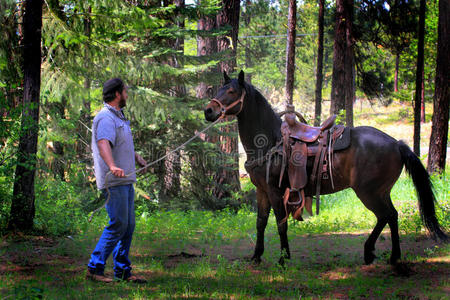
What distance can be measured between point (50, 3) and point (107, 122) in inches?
181

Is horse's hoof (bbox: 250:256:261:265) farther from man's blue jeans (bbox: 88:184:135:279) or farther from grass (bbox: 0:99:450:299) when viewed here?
man's blue jeans (bbox: 88:184:135:279)

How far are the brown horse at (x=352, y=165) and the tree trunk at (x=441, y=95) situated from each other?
18.8 ft

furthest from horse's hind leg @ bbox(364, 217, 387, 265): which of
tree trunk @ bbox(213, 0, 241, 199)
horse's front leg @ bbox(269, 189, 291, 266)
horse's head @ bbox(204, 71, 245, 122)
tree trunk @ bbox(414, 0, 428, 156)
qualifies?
tree trunk @ bbox(414, 0, 428, 156)

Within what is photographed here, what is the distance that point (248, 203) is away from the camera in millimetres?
12125

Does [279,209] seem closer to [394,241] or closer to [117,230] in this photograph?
[394,241]

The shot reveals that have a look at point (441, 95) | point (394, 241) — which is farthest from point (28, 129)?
point (441, 95)

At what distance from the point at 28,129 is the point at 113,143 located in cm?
284

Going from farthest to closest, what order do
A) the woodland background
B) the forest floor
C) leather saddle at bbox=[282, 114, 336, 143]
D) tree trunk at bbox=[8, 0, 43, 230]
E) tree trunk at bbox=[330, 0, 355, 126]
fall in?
tree trunk at bbox=[330, 0, 355, 126], the woodland background, tree trunk at bbox=[8, 0, 43, 230], leather saddle at bbox=[282, 114, 336, 143], the forest floor

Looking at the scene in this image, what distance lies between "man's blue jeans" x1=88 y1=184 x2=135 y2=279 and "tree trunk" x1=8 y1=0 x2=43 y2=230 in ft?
8.51

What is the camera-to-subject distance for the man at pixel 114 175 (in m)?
4.37

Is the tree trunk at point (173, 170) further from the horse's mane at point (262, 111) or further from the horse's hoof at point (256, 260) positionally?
the horse's mane at point (262, 111)

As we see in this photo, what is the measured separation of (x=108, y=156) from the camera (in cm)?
428

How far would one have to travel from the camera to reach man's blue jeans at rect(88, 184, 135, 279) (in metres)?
4.45

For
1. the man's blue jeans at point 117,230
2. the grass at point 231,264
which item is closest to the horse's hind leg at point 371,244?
the grass at point 231,264
